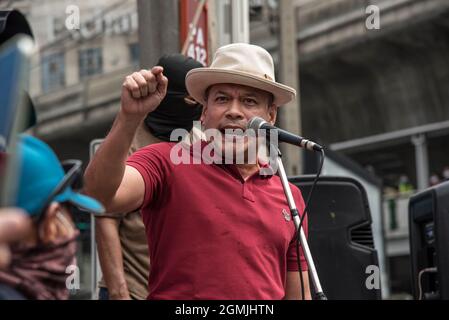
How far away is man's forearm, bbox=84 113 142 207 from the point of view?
3748 mm

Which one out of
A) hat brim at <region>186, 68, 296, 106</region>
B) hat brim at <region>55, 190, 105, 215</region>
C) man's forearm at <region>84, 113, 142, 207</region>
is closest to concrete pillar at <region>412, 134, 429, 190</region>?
hat brim at <region>186, 68, 296, 106</region>

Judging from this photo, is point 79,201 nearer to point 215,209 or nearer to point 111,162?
point 111,162

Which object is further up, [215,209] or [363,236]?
[363,236]

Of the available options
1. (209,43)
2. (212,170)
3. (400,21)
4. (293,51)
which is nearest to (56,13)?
(400,21)

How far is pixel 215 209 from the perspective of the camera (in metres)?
4.23

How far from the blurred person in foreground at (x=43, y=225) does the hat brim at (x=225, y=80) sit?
1.65m

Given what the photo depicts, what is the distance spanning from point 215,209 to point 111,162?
549 millimetres

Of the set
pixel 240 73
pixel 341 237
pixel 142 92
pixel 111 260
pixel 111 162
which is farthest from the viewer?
pixel 341 237

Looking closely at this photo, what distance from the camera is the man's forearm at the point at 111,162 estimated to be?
3748 millimetres

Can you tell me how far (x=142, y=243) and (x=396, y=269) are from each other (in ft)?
90.2

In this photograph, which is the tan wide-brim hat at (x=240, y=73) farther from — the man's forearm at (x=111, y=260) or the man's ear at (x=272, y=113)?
the man's forearm at (x=111, y=260)

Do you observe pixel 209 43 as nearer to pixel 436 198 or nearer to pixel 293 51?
pixel 436 198

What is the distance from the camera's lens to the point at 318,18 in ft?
113

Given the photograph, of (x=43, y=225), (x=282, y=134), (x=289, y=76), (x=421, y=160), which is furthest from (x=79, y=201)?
(x=421, y=160)
